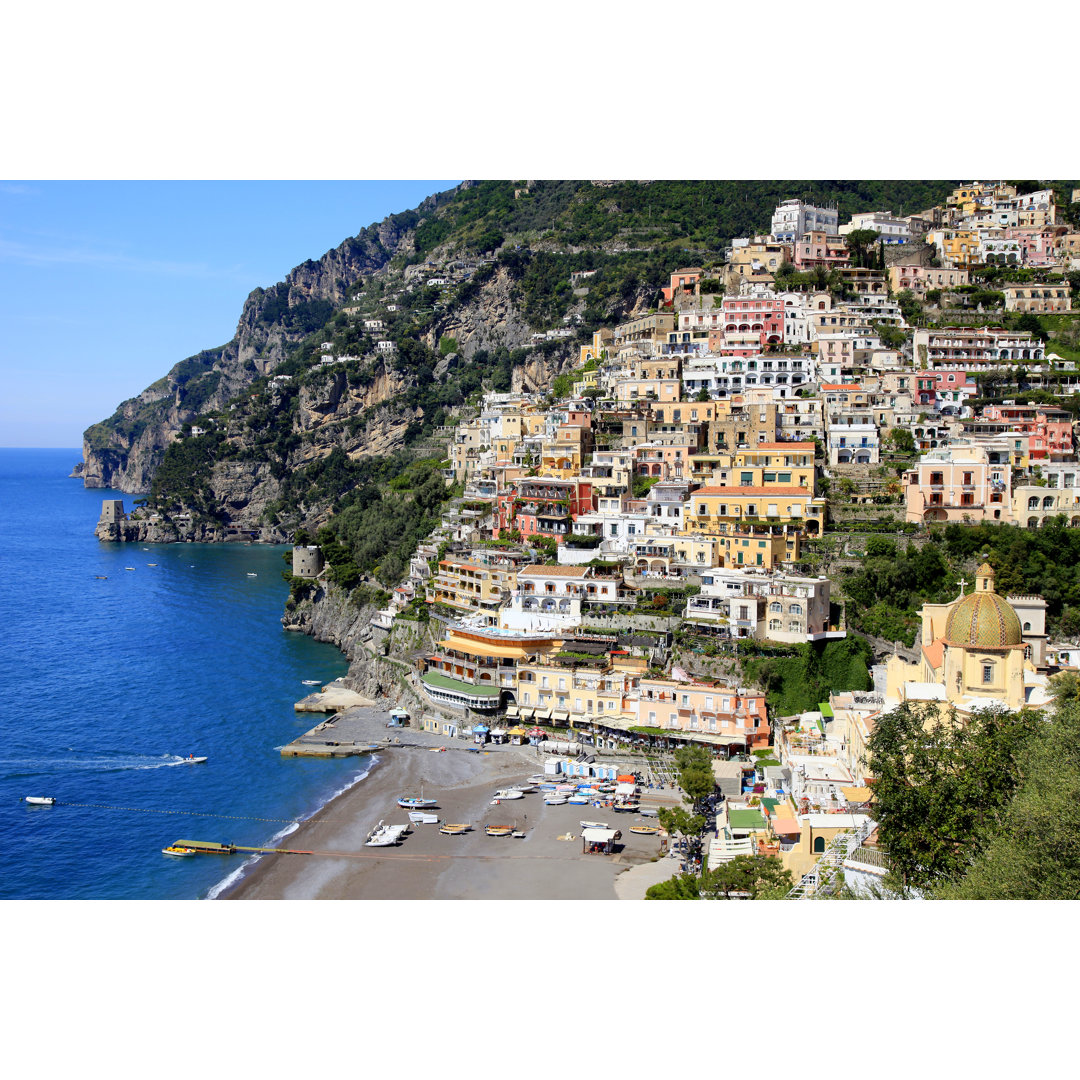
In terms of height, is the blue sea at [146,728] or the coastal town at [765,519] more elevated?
the coastal town at [765,519]

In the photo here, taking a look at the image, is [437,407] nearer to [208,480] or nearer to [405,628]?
[208,480]

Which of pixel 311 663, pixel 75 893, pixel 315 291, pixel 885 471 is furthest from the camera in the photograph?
pixel 315 291

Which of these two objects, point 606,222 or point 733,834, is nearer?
point 733,834

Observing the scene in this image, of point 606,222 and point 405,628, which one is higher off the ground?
point 606,222

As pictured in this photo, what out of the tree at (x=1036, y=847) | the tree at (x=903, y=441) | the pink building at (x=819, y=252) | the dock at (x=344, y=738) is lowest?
the dock at (x=344, y=738)

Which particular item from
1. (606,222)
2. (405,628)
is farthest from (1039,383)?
(606,222)

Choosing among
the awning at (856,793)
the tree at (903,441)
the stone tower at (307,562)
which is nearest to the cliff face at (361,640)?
the stone tower at (307,562)

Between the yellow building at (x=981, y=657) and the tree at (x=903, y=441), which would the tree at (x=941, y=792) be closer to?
the yellow building at (x=981, y=657)
